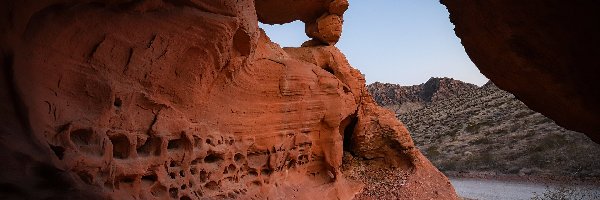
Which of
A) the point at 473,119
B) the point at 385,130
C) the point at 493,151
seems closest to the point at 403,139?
the point at 385,130

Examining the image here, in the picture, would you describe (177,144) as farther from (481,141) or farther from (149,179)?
(481,141)

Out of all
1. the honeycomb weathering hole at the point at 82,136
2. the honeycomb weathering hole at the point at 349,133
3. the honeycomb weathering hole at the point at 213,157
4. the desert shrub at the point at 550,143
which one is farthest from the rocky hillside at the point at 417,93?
the honeycomb weathering hole at the point at 82,136

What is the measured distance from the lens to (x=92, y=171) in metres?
5.13

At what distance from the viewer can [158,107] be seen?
6309 millimetres

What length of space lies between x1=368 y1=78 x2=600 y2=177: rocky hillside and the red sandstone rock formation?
59.3 ft

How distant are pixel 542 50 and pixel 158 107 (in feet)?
15.3

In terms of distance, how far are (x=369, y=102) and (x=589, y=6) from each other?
1102cm

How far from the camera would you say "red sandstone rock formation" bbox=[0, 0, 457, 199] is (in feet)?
14.3

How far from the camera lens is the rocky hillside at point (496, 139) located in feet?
78.9

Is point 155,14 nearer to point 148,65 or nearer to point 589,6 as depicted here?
point 148,65

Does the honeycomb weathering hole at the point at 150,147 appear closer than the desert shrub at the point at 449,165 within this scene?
→ Yes

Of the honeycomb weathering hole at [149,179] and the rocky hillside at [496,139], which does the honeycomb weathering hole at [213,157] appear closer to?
the honeycomb weathering hole at [149,179]

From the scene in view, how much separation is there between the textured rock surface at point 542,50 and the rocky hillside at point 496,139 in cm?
2116

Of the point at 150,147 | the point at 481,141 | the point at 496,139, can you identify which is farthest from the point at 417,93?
the point at 150,147
